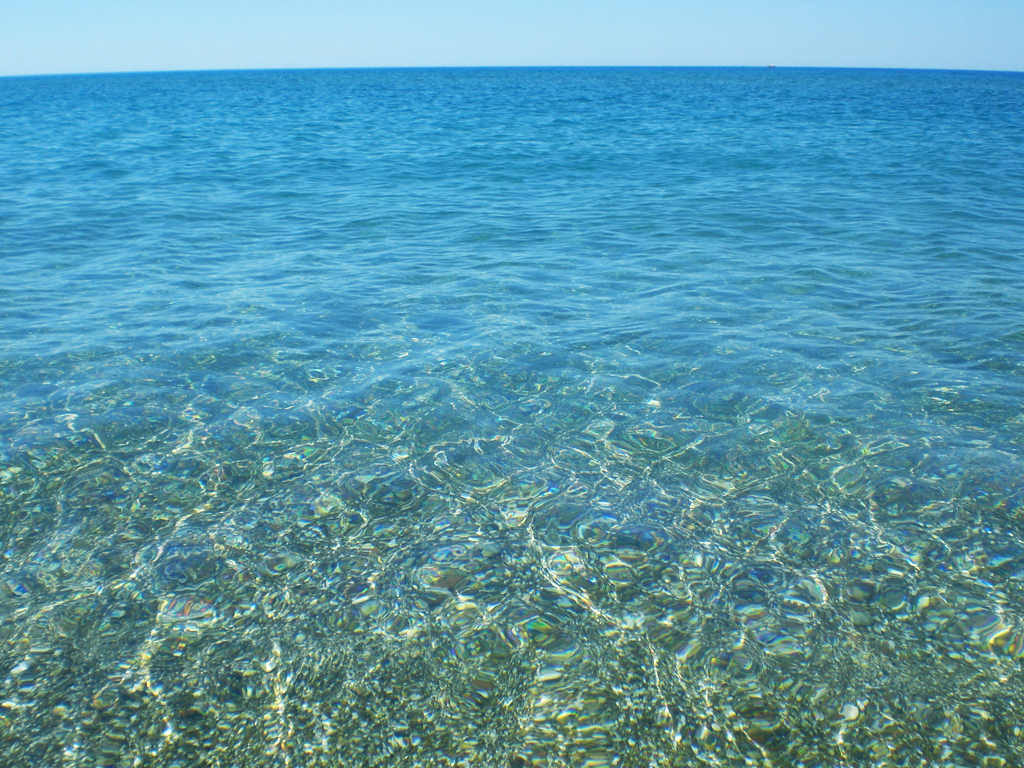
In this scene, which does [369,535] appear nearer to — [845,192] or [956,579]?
[956,579]

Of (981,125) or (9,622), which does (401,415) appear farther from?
Result: (981,125)

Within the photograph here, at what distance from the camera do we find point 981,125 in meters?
38.8

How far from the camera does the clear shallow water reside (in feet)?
13.5

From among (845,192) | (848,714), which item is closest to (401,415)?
(848,714)

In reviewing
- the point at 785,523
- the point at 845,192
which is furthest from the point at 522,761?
the point at 845,192

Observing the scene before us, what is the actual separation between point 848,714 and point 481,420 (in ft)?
14.3

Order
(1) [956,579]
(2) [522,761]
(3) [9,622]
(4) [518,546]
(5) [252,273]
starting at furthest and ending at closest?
(5) [252,273] → (4) [518,546] → (1) [956,579] → (3) [9,622] → (2) [522,761]

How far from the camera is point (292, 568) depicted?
5242mm

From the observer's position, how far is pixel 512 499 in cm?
611

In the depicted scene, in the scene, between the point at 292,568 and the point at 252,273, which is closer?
the point at 292,568

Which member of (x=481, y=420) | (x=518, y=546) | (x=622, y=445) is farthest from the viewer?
(x=481, y=420)

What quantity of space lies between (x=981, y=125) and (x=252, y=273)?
140 feet

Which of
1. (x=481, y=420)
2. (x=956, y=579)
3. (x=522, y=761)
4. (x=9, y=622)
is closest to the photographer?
(x=522, y=761)

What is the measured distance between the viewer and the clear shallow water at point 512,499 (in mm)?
4121
